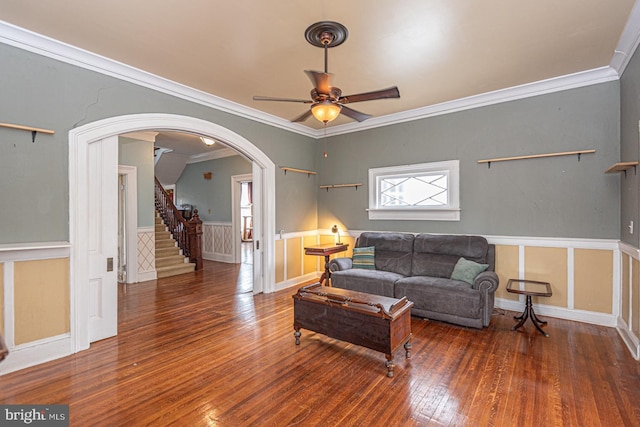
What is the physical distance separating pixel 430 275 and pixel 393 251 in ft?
2.26

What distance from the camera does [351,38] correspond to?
2922mm

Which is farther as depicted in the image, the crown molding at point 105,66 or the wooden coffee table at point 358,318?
the crown molding at point 105,66

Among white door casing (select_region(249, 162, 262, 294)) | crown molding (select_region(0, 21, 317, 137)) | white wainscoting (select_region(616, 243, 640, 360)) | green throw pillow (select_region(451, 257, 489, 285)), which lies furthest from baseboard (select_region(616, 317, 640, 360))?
crown molding (select_region(0, 21, 317, 137))

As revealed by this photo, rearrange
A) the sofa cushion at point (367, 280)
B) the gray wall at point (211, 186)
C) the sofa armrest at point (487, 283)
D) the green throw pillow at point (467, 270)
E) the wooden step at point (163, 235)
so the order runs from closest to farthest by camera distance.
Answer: the sofa armrest at point (487, 283) → the green throw pillow at point (467, 270) → the sofa cushion at point (367, 280) → the wooden step at point (163, 235) → the gray wall at point (211, 186)

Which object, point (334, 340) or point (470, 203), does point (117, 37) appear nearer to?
point (334, 340)

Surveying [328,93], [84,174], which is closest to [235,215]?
[84,174]

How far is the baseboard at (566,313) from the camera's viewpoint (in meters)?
3.66

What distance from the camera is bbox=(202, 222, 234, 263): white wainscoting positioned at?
27.2ft

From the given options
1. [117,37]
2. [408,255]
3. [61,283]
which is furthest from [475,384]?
[117,37]

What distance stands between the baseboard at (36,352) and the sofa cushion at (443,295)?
361 cm

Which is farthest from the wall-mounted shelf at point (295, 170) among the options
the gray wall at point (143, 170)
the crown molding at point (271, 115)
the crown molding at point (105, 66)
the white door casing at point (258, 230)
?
the gray wall at point (143, 170)

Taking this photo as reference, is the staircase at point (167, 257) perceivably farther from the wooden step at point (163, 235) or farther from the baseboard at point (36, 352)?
the baseboard at point (36, 352)

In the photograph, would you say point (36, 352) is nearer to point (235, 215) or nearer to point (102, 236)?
point (102, 236)

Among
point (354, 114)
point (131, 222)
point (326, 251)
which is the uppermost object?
point (354, 114)
